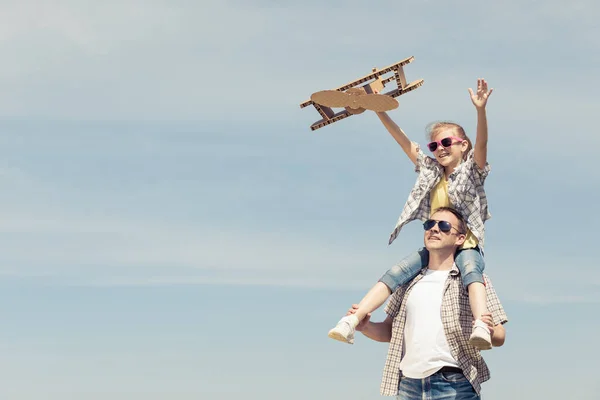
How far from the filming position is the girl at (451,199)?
10078 millimetres

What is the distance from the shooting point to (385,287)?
10.5 meters

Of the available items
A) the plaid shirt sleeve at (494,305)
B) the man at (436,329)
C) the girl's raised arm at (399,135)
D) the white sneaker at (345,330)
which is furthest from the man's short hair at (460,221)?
the white sneaker at (345,330)

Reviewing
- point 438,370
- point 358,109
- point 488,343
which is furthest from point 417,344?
point 358,109

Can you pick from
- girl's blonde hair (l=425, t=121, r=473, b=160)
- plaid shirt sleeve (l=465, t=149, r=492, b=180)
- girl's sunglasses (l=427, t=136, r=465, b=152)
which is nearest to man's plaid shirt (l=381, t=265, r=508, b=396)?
plaid shirt sleeve (l=465, t=149, r=492, b=180)

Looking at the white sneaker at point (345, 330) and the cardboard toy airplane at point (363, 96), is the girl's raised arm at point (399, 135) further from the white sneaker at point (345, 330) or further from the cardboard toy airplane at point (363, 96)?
the white sneaker at point (345, 330)

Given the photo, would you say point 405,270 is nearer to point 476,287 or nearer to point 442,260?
point 442,260

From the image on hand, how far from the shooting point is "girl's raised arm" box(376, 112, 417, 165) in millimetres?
11266

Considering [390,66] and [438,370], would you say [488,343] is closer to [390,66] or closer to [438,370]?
[438,370]

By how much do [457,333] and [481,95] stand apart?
2.77 m

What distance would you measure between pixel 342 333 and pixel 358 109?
2930 mm

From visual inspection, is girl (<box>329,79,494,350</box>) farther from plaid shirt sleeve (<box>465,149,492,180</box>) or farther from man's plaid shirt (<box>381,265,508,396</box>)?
man's plaid shirt (<box>381,265,508,396</box>)

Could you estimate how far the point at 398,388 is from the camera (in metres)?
10.3

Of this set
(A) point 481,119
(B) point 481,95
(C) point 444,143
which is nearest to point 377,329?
(C) point 444,143

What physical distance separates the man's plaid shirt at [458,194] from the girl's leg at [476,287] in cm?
25
